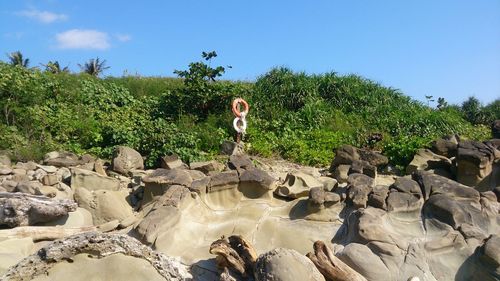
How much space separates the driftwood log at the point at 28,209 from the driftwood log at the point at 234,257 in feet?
6.48

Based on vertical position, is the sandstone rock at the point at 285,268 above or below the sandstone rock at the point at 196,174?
below

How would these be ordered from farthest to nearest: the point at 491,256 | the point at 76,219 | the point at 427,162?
the point at 427,162 → the point at 76,219 → the point at 491,256

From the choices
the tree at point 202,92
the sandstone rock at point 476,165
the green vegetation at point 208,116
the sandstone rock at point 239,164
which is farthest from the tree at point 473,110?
the sandstone rock at point 239,164

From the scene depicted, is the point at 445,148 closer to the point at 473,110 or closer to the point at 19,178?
the point at 19,178

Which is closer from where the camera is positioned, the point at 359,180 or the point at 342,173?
the point at 359,180

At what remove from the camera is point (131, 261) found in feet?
16.5

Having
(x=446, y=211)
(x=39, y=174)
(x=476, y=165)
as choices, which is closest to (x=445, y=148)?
(x=476, y=165)

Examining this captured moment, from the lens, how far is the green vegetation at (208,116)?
30.3ft

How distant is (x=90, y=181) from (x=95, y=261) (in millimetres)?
2237

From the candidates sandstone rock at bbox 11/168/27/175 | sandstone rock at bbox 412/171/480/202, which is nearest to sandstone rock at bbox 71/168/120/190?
sandstone rock at bbox 11/168/27/175

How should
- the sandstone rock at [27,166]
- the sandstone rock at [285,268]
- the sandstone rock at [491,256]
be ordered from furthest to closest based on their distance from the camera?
1. the sandstone rock at [27,166]
2. the sandstone rock at [491,256]
3. the sandstone rock at [285,268]

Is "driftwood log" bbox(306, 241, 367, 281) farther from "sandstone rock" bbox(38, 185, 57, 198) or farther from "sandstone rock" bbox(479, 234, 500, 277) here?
"sandstone rock" bbox(38, 185, 57, 198)

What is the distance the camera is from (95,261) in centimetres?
499

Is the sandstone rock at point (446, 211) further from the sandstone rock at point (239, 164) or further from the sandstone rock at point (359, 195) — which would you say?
the sandstone rock at point (239, 164)
